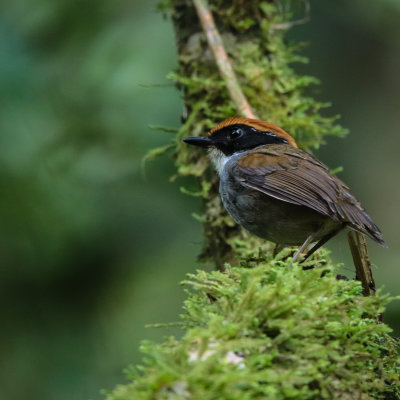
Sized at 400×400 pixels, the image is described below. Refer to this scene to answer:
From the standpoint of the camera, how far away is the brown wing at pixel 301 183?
127 inches

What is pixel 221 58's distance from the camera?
431 centimetres

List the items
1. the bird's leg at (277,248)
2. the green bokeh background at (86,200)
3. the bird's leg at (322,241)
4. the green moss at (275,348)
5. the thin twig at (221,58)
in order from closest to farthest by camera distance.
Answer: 1. the green moss at (275,348)
2. the bird's leg at (322,241)
3. the bird's leg at (277,248)
4. the thin twig at (221,58)
5. the green bokeh background at (86,200)

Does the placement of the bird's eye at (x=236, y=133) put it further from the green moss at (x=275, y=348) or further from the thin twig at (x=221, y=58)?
the green moss at (x=275, y=348)

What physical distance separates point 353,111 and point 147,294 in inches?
154

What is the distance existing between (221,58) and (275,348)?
286 cm

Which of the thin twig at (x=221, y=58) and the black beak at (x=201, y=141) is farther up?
the thin twig at (x=221, y=58)

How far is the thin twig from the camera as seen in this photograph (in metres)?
4.25

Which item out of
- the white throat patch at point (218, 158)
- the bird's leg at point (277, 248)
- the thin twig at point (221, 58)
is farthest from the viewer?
the thin twig at point (221, 58)

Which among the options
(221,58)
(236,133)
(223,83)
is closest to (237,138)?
(236,133)

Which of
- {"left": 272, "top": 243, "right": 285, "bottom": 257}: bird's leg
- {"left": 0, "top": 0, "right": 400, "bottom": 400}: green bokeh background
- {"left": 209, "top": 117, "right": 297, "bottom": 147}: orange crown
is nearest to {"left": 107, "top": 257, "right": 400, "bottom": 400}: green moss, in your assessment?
{"left": 272, "top": 243, "right": 285, "bottom": 257}: bird's leg

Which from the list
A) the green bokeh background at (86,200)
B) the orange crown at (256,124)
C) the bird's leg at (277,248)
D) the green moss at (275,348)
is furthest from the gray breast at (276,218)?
the green bokeh background at (86,200)

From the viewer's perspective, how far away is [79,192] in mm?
5512

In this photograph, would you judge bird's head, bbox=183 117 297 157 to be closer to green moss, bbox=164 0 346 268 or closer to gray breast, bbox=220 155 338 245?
green moss, bbox=164 0 346 268

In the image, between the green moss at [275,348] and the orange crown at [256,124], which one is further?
the orange crown at [256,124]
